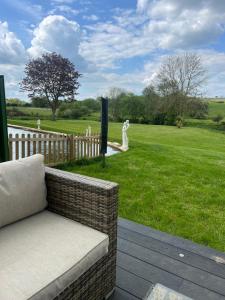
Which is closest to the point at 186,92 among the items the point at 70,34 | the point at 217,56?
the point at 217,56

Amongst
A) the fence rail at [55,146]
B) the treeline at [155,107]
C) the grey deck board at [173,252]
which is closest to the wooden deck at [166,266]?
the grey deck board at [173,252]

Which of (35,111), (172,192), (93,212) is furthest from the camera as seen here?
(35,111)

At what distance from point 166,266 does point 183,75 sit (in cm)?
1977

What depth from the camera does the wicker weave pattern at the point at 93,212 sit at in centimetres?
133

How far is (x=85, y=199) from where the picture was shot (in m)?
1.45

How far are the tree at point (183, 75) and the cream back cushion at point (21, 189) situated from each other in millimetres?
19705

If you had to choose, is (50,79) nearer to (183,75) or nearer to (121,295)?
(183,75)

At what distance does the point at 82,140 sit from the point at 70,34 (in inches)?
150

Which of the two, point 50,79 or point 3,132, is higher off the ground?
point 50,79

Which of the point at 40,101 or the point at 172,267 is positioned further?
the point at 40,101

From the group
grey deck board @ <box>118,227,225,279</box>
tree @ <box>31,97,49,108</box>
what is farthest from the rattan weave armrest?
tree @ <box>31,97,49,108</box>

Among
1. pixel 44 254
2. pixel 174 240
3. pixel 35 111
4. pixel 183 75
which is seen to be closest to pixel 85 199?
pixel 44 254

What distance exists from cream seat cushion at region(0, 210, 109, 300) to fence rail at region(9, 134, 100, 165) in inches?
128

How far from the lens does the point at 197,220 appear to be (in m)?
2.67
